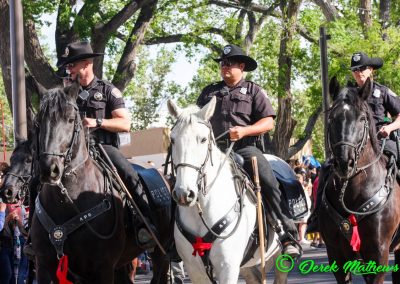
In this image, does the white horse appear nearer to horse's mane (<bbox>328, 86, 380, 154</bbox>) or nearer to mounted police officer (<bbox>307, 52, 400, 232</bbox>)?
horse's mane (<bbox>328, 86, 380, 154</bbox>)

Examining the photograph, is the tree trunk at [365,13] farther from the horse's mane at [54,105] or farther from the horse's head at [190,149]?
the horse's mane at [54,105]

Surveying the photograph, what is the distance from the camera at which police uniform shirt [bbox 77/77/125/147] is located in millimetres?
10703

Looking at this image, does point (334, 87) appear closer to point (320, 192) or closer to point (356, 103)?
point (356, 103)

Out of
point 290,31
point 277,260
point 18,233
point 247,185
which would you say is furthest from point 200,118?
point 290,31

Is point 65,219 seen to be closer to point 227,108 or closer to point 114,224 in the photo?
point 114,224

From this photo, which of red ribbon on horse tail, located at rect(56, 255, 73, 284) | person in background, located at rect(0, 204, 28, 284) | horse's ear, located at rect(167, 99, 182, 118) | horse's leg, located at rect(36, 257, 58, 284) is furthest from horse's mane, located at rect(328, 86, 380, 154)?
person in background, located at rect(0, 204, 28, 284)

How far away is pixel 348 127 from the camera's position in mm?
10383

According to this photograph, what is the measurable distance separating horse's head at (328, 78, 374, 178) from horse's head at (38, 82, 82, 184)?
9.06ft

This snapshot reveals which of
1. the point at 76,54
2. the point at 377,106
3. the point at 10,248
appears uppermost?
the point at 76,54

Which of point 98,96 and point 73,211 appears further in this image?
point 98,96

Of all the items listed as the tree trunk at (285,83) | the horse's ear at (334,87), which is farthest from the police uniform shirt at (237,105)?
the tree trunk at (285,83)

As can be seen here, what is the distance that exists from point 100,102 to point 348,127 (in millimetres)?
2712

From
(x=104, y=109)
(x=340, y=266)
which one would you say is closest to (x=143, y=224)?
(x=104, y=109)

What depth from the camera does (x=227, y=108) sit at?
10.7 metres
